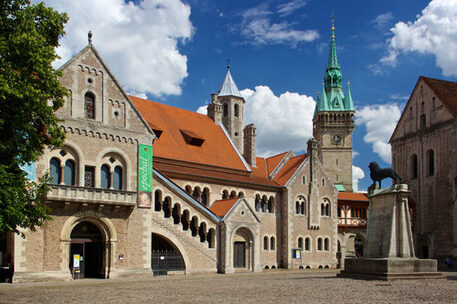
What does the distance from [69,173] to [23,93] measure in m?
11.7

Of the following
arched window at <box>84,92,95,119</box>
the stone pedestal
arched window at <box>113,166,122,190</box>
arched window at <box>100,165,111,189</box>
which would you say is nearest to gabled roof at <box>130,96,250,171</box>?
arched window at <box>113,166,122,190</box>

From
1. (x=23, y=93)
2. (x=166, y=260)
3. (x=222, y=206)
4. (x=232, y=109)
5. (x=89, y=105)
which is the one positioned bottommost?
(x=166, y=260)

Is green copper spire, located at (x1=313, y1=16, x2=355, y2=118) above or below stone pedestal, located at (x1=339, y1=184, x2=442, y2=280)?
above

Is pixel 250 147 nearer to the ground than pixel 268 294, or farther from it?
farther from it

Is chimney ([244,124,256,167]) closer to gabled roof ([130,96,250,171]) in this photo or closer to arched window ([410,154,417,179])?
gabled roof ([130,96,250,171])

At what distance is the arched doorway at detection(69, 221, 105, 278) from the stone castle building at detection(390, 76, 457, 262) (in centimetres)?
3407

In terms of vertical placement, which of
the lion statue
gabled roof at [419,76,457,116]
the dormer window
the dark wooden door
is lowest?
the dark wooden door

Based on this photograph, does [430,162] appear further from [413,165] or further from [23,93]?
[23,93]

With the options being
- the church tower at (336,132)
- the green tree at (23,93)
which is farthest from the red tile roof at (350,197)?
the church tower at (336,132)

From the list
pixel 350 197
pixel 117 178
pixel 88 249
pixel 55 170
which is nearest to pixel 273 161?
pixel 350 197

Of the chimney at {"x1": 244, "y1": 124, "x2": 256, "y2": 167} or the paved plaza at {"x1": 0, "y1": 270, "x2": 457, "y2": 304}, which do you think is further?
the chimney at {"x1": 244, "y1": 124, "x2": 256, "y2": 167}

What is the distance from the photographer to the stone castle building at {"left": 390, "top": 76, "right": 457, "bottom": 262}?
161 ft

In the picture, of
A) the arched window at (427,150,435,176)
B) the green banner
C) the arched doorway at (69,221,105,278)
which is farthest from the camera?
the arched window at (427,150,435,176)

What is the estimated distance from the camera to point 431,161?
52469mm
